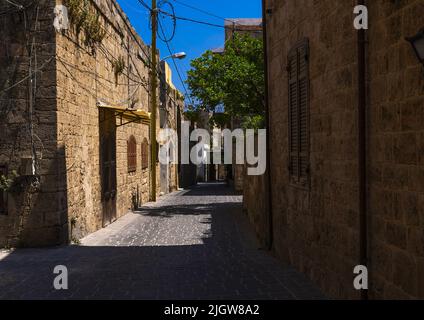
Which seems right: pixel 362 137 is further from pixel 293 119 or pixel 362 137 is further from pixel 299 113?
pixel 293 119

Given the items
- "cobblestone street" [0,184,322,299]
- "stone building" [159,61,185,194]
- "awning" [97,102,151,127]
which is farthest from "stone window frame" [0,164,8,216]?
"stone building" [159,61,185,194]

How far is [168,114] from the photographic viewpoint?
2570 centimetres

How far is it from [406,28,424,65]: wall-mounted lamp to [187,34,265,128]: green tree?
13.8 m

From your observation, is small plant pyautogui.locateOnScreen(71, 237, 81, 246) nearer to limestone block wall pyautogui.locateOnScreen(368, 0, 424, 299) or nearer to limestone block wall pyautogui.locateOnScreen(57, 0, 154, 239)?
limestone block wall pyautogui.locateOnScreen(57, 0, 154, 239)

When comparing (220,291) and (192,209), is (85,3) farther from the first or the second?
(192,209)

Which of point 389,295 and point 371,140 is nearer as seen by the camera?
point 389,295

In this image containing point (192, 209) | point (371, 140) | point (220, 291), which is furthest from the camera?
point (192, 209)

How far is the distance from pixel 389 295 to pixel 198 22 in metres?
17.9

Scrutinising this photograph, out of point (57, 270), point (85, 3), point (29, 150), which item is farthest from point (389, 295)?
point (85, 3)

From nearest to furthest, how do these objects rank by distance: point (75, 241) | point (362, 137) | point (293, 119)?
point (362, 137) → point (293, 119) → point (75, 241)

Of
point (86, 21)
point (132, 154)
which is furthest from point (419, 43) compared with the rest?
point (132, 154)

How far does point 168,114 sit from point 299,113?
19.3 metres

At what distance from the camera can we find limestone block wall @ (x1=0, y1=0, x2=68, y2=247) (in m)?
8.70

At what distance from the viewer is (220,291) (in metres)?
5.65
